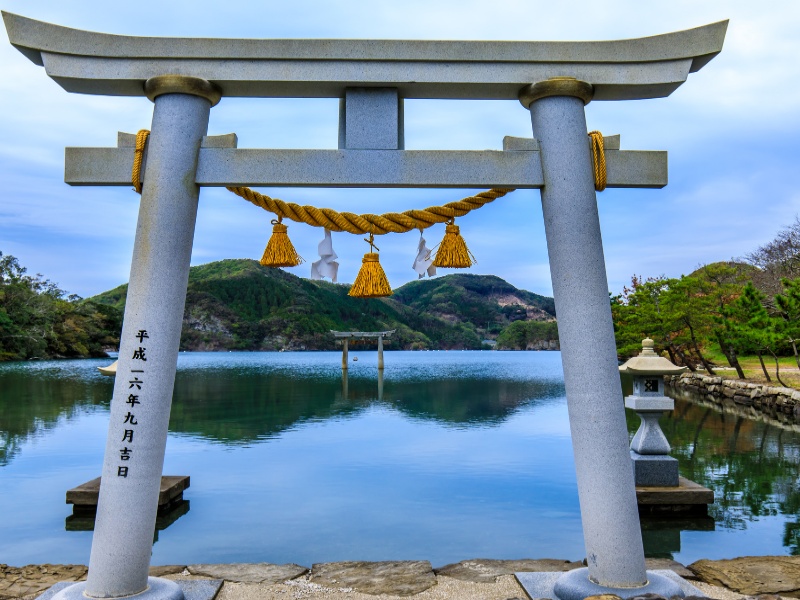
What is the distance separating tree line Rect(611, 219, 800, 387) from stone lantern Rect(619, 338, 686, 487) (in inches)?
341

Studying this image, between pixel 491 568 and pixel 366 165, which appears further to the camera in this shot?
pixel 491 568

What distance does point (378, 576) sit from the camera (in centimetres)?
395

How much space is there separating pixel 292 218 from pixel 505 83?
4.51 ft

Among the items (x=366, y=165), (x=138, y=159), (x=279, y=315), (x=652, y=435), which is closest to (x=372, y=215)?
(x=366, y=165)

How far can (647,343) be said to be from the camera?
23.1 feet

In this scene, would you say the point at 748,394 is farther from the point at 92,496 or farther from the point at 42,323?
the point at 42,323

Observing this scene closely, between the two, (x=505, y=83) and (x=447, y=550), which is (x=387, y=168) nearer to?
(x=505, y=83)

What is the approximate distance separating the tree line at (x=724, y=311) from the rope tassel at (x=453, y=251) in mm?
12623

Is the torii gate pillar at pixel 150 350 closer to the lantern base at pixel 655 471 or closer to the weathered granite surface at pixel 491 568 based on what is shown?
the weathered granite surface at pixel 491 568

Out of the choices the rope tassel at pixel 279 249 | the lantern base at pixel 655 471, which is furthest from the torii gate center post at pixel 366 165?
the lantern base at pixel 655 471

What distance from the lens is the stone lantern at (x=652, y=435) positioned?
21.2 ft

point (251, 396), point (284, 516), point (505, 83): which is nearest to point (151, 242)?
point (505, 83)

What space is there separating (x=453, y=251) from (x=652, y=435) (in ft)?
13.7

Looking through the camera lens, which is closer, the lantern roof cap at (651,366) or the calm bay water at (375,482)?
the calm bay water at (375,482)
